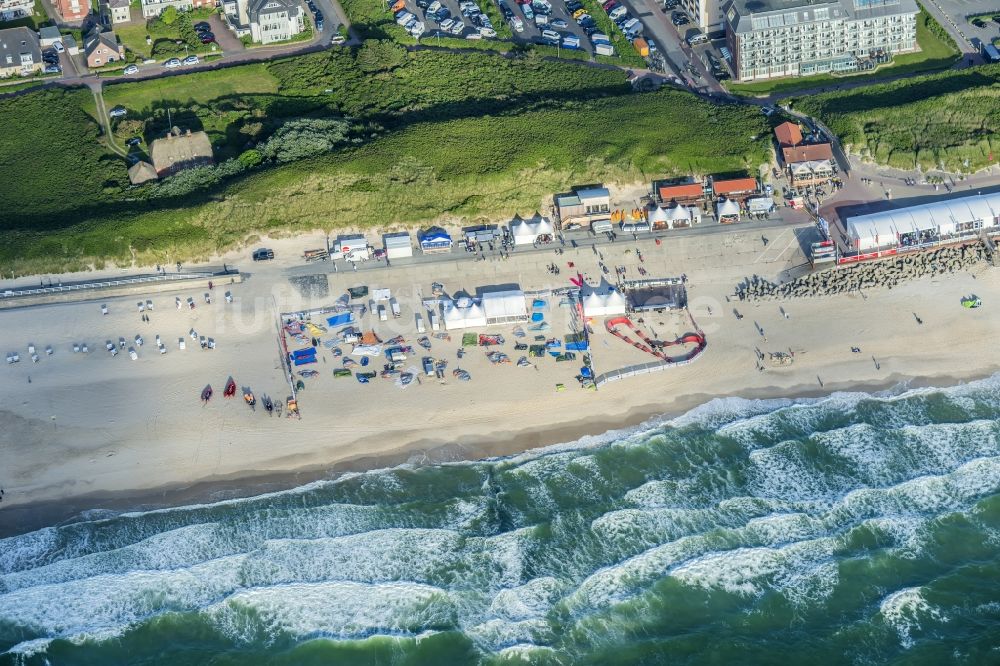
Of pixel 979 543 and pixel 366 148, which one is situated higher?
pixel 366 148

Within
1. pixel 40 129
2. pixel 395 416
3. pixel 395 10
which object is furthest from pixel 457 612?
pixel 395 10

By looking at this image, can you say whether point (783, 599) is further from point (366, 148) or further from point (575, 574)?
point (366, 148)

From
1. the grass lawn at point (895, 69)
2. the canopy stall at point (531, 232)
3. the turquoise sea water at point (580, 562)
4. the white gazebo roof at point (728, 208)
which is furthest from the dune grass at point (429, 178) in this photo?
the turquoise sea water at point (580, 562)

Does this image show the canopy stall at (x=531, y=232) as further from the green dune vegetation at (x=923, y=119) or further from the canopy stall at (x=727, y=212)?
the green dune vegetation at (x=923, y=119)

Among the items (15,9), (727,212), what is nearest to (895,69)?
(727,212)

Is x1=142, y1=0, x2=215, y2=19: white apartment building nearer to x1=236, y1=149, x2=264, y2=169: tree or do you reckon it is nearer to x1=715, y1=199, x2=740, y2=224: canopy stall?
x1=236, y1=149, x2=264, y2=169: tree

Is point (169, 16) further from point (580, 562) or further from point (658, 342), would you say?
point (580, 562)
